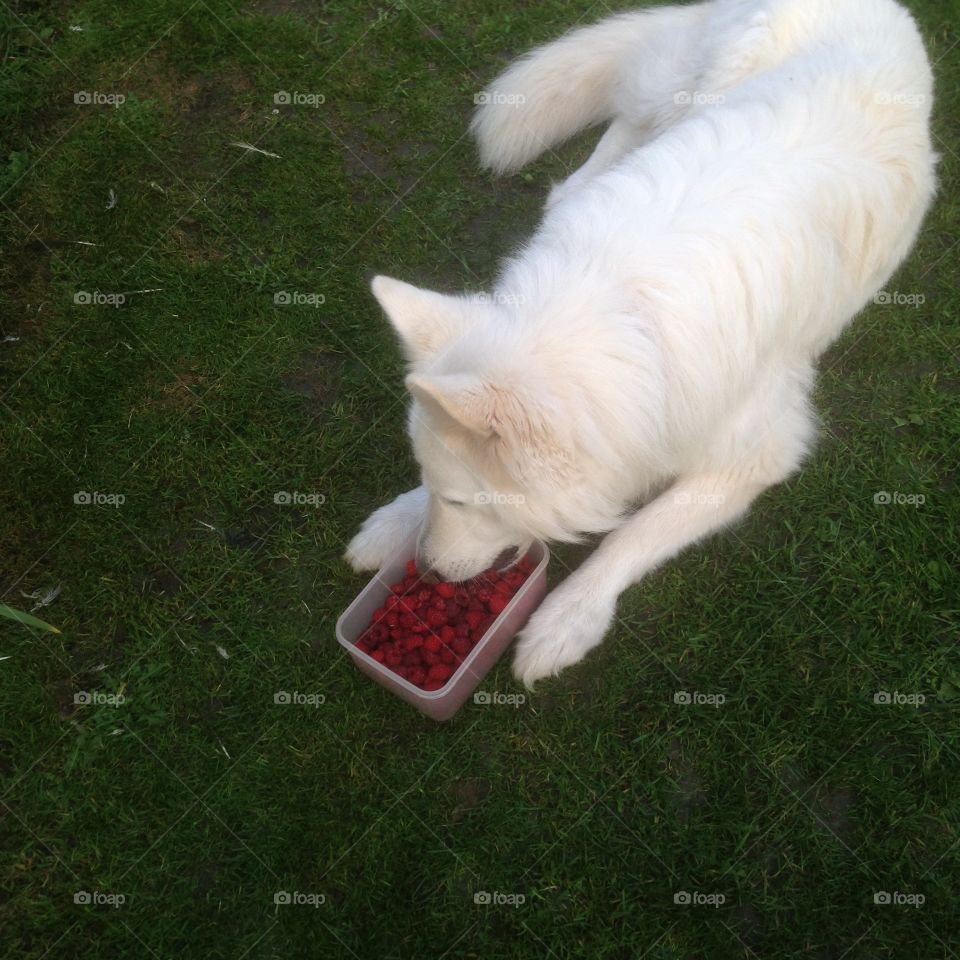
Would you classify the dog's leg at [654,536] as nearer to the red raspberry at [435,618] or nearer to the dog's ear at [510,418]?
the red raspberry at [435,618]

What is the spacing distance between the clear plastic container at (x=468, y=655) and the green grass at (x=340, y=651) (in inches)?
7.7

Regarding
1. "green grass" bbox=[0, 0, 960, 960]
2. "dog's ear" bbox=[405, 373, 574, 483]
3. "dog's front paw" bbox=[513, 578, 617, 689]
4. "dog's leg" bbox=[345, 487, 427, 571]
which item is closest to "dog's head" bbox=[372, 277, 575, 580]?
"dog's ear" bbox=[405, 373, 574, 483]

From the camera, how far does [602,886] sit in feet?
9.15

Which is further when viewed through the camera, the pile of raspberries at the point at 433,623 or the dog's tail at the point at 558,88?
the dog's tail at the point at 558,88

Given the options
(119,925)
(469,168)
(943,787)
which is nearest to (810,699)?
(943,787)

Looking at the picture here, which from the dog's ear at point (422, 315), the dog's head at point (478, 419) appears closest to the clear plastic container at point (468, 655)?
the dog's head at point (478, 419)

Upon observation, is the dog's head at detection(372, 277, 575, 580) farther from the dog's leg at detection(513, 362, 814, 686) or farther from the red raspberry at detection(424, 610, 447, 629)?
the dog's leg at detection(513, 362, 814, 686)

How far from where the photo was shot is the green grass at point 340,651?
9.16ft

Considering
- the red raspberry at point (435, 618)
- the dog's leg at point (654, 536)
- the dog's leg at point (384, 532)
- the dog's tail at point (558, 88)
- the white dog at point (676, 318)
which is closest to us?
the white dog at point (676, 318)

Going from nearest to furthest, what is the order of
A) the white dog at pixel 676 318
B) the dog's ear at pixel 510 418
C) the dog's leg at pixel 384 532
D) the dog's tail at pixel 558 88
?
the dog's ear at pixel 510 418 < the white dog at pixel 676 318 < the dog's leg at pixel 384 532 < the dog's tail at pixel 558 88

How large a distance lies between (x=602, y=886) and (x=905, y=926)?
118 cm

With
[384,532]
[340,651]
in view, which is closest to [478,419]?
[384,532]

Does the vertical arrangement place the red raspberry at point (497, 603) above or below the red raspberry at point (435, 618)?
below

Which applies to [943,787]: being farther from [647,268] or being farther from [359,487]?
[359,487]
